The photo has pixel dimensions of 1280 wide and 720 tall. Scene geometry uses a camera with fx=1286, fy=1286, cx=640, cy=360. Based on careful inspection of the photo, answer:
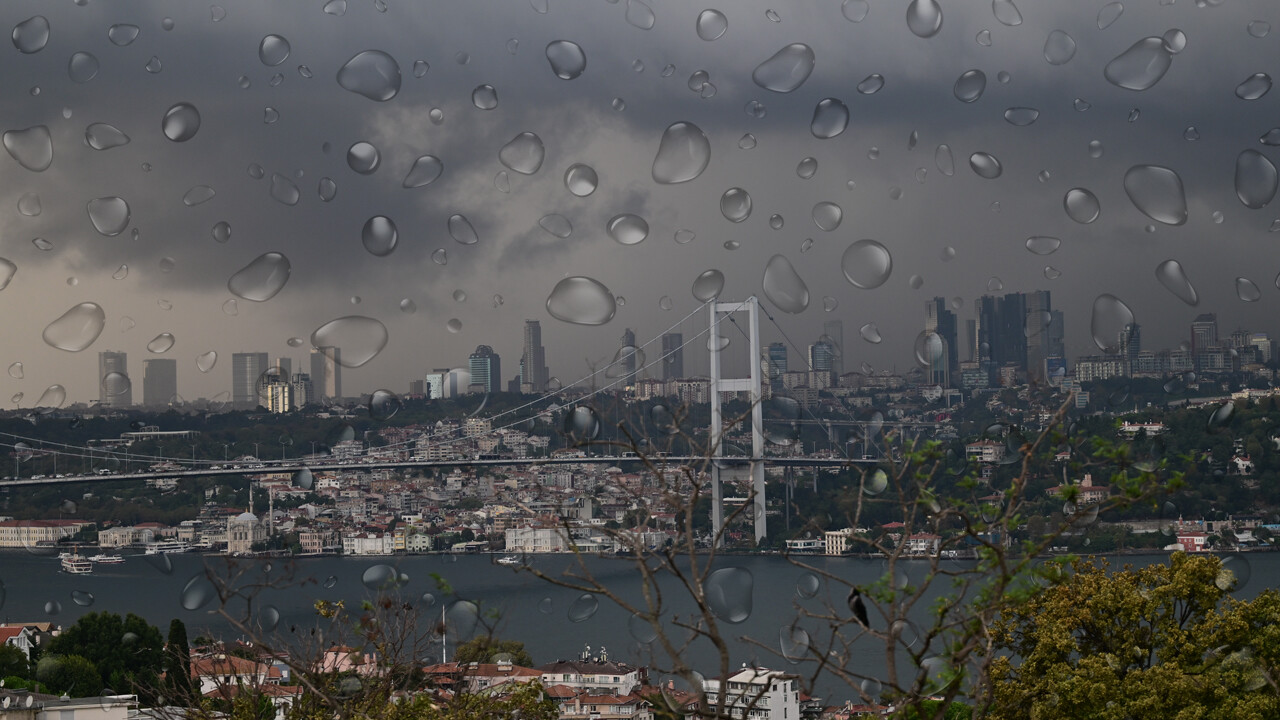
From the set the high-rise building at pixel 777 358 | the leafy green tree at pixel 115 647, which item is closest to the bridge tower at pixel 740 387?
the high-rise building at pixel 777 358

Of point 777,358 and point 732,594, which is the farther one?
point 777,358

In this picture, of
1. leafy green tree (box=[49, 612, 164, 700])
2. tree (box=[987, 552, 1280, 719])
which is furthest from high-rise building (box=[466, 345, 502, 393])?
tree (box=[987, 552, 1280, 719])

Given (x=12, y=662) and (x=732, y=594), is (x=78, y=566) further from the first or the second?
(x=732, y=594)

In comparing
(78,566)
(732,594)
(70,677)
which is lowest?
(70,677)

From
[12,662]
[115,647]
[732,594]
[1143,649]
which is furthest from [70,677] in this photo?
[1143,649]

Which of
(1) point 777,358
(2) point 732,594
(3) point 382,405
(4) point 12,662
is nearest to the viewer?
(2) point 732,594

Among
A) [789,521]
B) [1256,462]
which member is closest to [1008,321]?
[1256,462]
